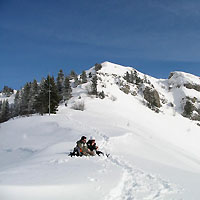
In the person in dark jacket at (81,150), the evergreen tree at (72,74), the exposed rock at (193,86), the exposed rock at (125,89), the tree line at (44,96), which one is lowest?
the person in dark jacket at (81,150)

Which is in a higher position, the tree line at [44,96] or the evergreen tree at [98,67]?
the evergreen tree at [98,67]

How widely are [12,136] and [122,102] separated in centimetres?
3299

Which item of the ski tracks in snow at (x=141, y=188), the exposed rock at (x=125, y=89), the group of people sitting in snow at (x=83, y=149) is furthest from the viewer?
the exposed rock at (x=125, y=89)

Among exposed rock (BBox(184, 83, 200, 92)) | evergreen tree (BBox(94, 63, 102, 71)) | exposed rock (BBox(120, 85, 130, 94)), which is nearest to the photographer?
exposed rock (BBox(120, 85, 130, 94))

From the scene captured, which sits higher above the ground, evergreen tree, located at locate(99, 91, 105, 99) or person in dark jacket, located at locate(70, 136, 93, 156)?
evergreen tree, located at locate(99, 91, 105, 99)

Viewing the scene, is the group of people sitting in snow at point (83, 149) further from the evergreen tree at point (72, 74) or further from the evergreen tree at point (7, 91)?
the evergreen tree at point (7, 91)

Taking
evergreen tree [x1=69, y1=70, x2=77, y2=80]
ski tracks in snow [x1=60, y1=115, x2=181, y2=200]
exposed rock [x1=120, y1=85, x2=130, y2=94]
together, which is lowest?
A: ski tracks in snow [x1=60, y1=115, x2=181, y2=200]

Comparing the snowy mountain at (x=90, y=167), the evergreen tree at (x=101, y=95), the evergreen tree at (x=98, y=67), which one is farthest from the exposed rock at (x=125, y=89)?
the evergreen tree at (x=98, y=67)

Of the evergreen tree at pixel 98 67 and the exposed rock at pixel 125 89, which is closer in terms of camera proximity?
the exposed rock at pixel 125 89

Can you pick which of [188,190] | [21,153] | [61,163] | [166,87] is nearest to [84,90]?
[21,153]

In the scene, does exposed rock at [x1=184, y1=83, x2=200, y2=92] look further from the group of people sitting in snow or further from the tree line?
the group of people sitting in snow

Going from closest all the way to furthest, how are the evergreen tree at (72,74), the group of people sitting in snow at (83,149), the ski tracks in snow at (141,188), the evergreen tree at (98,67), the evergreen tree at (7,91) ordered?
1. the ski tracks in snow at (141,188)
2. the group of people sitting in snow at (83,149)
3. the evergreen tree at (72,74)
4. the evergreen tree at (98,67)
5. the evergreen tree at (7,91)

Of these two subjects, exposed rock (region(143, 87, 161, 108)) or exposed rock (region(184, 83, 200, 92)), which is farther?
exposed rock (region(184, 83, 200, 92))

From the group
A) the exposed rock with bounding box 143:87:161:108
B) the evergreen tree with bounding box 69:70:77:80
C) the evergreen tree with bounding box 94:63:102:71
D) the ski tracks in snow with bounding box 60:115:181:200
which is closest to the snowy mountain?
the ski tracks in snow with bounding box 60:115:181:200
